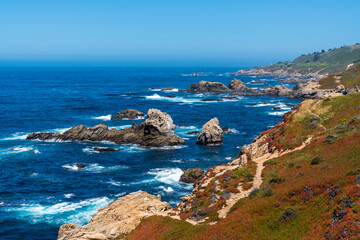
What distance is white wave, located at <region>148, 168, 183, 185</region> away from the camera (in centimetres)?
6538

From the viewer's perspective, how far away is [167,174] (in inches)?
2699

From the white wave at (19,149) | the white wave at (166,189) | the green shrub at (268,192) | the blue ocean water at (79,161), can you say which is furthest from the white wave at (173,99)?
the green shrub at (268,192)

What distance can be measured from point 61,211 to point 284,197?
36.0 meters

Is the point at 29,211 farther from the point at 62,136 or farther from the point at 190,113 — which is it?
the point at 190,113

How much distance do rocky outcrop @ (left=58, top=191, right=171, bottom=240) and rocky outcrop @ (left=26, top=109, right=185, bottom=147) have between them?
45890 mm

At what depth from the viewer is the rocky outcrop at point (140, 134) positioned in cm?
8838

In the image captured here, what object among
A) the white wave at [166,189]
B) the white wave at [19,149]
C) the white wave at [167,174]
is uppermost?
the white wave at [19,149]

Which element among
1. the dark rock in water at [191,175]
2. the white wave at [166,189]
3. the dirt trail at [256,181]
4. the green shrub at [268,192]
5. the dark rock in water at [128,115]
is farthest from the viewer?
the dark rock in water at [128,115]

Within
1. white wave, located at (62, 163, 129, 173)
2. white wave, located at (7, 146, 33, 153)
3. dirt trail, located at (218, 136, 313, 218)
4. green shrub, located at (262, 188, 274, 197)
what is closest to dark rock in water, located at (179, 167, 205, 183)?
white wave, located at (62, 163, 129, 173)

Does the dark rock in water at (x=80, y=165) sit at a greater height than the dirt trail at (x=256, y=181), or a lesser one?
lesser

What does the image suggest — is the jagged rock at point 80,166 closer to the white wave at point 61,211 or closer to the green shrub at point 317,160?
the white wave at point 61,211

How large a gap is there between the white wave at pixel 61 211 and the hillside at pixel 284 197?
17346 millimetres

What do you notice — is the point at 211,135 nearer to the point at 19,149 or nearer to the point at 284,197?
the point at 19,149

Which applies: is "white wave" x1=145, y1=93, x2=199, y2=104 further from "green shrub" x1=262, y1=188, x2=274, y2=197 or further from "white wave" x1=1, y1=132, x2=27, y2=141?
"green shrub" x1=262, y1=188, x2=274, y2=197
